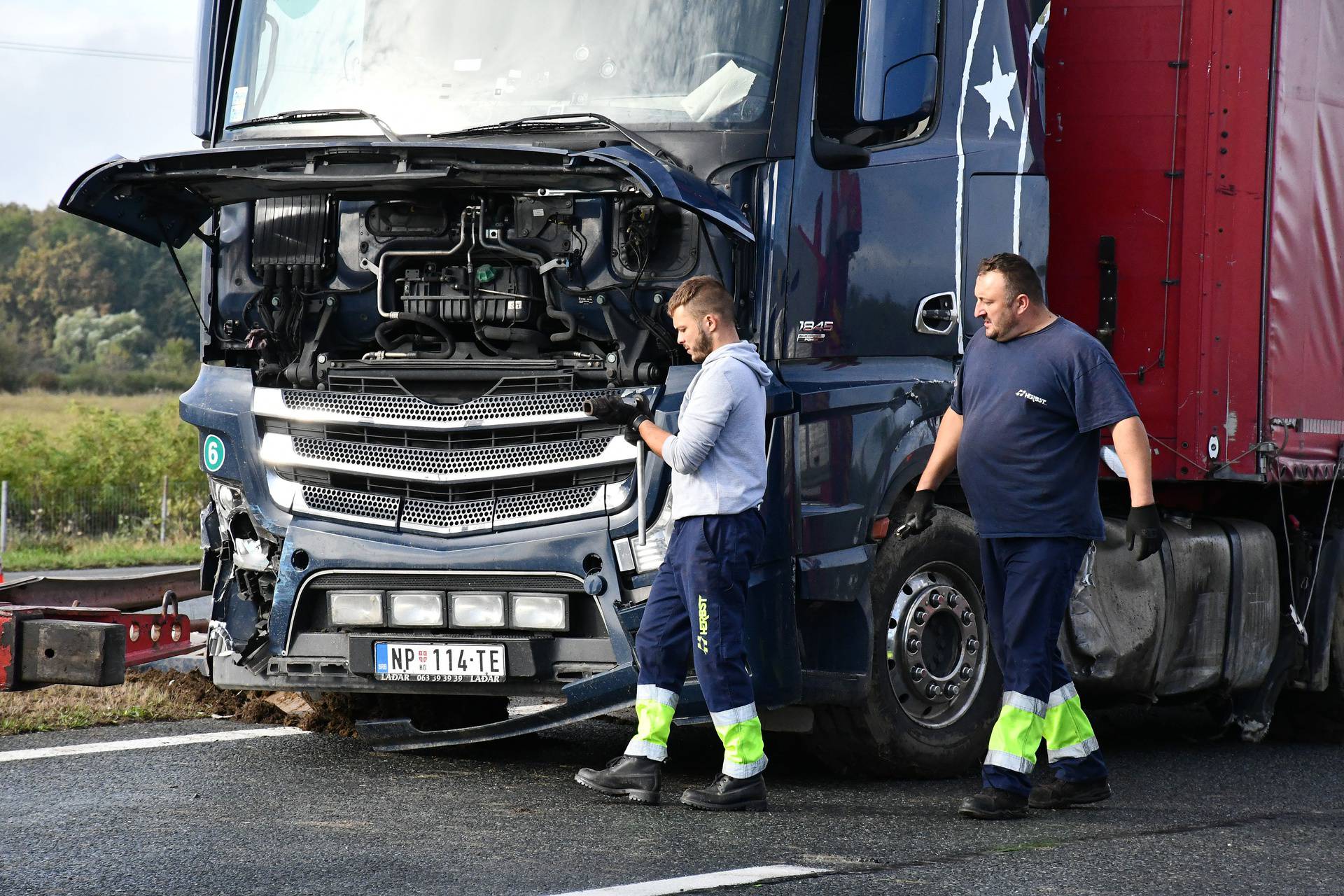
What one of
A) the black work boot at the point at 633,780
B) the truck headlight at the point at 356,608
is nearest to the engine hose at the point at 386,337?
the truck headlight at the point at 356,608

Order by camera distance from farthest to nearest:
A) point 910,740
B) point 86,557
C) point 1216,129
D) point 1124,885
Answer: point 86,557, point 1216,129, point 910,740, point 1124,885

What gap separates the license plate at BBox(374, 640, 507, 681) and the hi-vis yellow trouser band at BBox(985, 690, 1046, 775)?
5.44 feet

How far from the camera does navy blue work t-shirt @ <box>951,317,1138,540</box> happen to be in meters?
6.25

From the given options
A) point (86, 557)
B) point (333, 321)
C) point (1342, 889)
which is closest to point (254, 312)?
point (333, 321)

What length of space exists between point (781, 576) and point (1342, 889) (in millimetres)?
2038

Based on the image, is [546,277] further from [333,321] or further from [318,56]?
[318,56]

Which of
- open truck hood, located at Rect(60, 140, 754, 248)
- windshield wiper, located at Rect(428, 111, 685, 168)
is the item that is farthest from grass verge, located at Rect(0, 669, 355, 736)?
windshield wiper, located at Rect(428, 111, 685, 168)

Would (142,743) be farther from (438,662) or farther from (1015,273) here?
(1015,273)

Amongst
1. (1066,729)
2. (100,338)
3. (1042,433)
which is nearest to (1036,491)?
(1042,433)

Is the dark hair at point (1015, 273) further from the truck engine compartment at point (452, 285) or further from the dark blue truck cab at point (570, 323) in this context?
the truck engine compartment at point (452, 285)

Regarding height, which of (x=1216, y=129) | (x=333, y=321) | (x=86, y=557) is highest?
(x=1216, y=129)

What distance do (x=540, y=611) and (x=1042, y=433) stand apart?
1.78 meters

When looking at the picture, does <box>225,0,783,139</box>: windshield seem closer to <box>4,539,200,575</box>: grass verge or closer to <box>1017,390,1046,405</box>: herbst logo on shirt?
<box>1017,390,1046,405</box>: herbst logo on shirt

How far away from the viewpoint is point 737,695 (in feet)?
20.1
